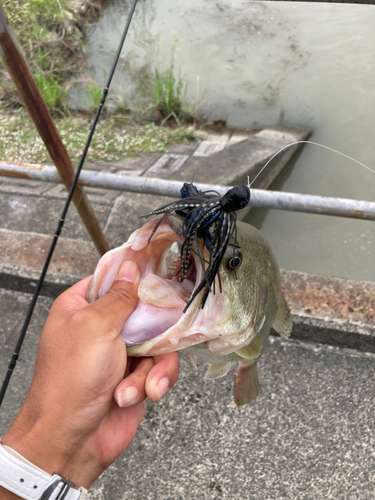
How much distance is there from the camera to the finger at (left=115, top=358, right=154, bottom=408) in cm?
109

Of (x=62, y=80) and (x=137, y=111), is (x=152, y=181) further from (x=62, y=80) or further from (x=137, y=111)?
(x=62, y=80)

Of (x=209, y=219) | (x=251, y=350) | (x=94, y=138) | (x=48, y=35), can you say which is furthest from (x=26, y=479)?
(x=48, y=35)

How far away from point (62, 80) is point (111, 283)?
5.77m

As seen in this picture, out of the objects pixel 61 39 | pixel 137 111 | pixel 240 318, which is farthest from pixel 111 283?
pixel 61 39

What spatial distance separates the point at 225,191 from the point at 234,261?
2.33ft

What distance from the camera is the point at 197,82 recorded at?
586cm

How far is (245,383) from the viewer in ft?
5.65

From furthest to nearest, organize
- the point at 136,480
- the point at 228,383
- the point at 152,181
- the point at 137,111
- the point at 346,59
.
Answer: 1. the point at 346,59
2. the point at 137,111
3. the point at 228,383
4. the point at 136,480
5. the point at 152,181

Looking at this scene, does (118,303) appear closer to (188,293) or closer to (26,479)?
(188,293)

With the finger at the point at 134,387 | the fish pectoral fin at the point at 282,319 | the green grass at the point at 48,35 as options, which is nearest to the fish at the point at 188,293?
the finger at the point at 134,387

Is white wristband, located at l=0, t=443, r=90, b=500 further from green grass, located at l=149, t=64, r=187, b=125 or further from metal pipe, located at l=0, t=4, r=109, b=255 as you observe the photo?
green grass, located at l=149, t=64, r=187, b=125

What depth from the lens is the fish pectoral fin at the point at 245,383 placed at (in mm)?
1690

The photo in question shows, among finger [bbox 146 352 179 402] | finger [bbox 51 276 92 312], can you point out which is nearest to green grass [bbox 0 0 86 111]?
finger [bbox 51 276 92 312]

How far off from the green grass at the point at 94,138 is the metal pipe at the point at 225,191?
250cm
